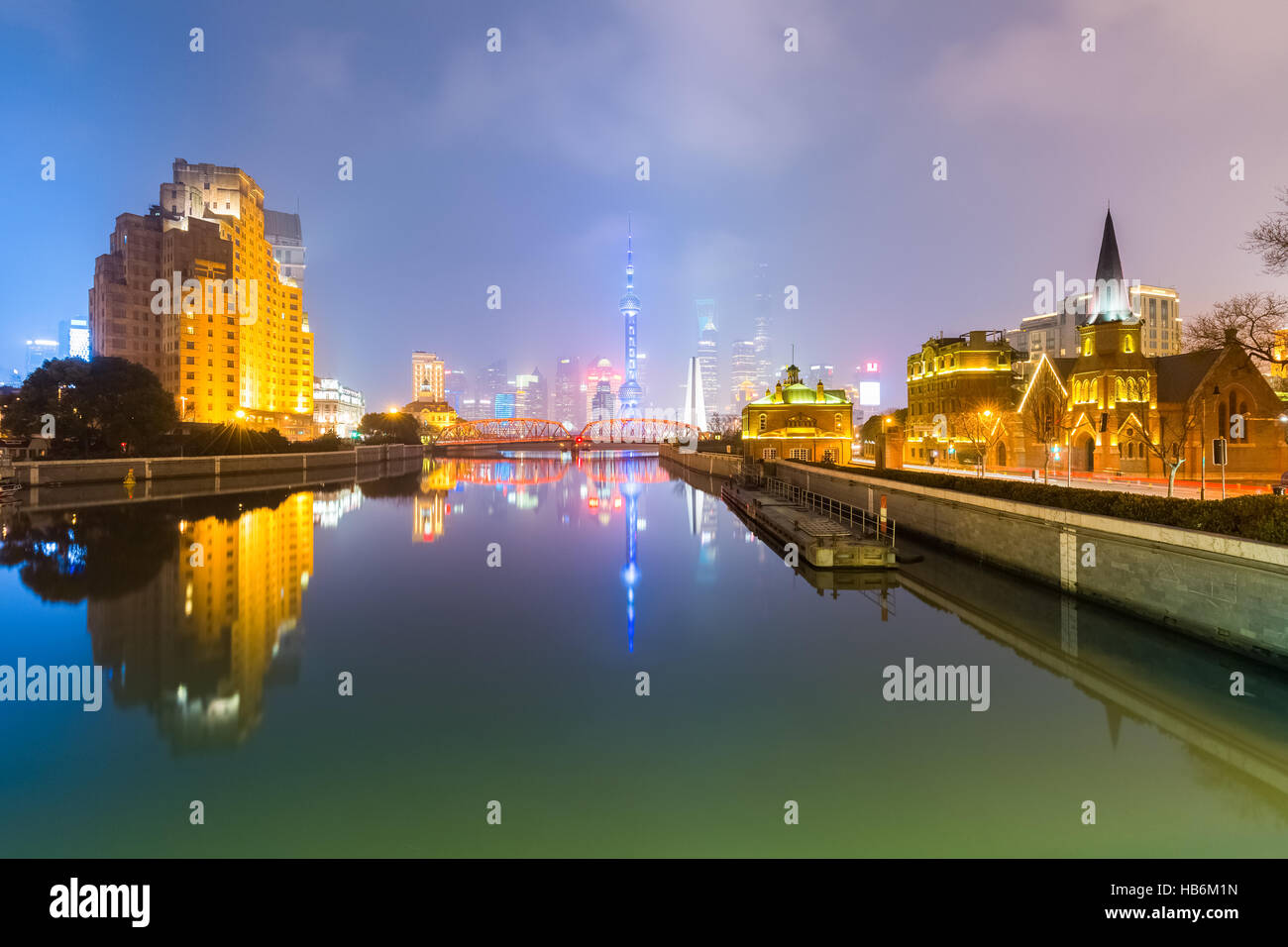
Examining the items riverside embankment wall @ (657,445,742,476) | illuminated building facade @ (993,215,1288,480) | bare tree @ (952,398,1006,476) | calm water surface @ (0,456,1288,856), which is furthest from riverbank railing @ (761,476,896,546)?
bare tree @ (952,398,1006,476)

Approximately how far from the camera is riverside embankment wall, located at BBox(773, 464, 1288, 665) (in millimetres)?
14078

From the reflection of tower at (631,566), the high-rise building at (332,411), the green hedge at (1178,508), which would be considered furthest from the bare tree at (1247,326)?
the high-rise building at (332,411)

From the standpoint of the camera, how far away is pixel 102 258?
114 meters

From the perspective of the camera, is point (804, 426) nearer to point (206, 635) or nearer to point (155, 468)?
point (155, 468)

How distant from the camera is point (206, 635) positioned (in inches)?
674

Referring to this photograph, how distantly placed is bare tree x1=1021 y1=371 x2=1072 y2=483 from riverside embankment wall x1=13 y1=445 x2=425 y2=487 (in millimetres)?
76009

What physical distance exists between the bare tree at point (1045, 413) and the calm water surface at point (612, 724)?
34702 mm

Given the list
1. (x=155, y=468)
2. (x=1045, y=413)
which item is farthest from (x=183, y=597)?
(x=1045, y=413)

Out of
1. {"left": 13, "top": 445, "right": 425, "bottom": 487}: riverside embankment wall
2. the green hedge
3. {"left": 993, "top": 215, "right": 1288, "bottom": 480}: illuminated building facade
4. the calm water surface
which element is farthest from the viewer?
{"left": 13, "top": 445, "right": 425, "bottom": 487}: riverside embankment wall

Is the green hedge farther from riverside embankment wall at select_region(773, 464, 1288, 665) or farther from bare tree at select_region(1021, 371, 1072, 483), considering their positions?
bare tree at select_region(1021, 371, 1072, 483)

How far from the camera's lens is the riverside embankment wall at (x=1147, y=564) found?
14078 millimetres

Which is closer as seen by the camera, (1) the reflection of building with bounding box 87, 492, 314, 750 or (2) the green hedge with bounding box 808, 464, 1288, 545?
(1) the reflection of building with bounding box 87, 492, 314, 750

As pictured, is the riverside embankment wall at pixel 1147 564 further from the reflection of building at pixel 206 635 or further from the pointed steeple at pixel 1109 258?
the pointed steeple at pixel 1109 258
